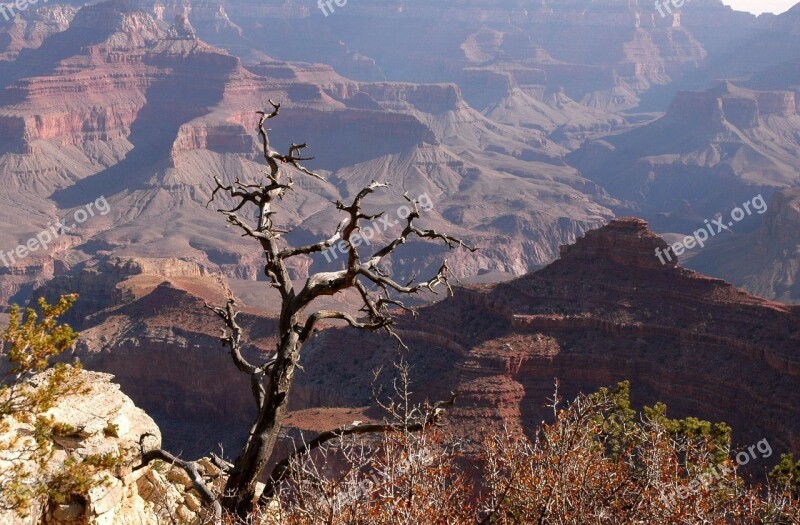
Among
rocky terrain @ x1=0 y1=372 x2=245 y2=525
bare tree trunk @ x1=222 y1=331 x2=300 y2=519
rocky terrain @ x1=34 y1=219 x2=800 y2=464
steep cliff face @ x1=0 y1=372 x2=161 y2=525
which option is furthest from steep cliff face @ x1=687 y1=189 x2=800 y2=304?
bare tree trunk @ x1=222 y1=331 x2=300 y2=519

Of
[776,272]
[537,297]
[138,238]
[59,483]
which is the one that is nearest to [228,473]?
[59,483]

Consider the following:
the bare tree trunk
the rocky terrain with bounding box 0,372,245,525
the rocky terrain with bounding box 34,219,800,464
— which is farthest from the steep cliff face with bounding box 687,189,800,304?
the bare tree trunk

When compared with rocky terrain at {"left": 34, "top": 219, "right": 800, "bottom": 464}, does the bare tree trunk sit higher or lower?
higher

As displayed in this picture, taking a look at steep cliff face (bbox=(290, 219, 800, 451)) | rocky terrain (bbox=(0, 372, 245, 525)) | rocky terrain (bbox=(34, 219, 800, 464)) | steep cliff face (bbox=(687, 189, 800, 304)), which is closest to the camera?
rocky terrain (bbox=(0, 372, 245, 525))

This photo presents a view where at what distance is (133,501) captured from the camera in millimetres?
18859

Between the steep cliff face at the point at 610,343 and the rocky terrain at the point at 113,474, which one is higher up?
the rocky terrain at the point at 113,474

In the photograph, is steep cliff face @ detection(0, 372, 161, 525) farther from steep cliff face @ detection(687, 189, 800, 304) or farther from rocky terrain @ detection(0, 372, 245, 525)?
steep cliff face @ detection(687, 189, 800, 304)

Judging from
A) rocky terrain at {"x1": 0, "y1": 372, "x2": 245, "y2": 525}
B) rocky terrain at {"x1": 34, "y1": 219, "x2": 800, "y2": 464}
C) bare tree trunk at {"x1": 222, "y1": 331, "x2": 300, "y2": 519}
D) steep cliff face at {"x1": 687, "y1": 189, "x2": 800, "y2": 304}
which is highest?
bare tree trunk at {"x1": 222, "y1": 331, "x2": 300, "y2": 519}

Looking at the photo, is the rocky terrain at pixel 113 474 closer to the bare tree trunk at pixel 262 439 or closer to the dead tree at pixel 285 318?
the bare tree trunk at pixel 262 439

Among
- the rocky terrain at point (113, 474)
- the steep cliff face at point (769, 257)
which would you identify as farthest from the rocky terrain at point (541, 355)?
the steep cliff face at point (769, 257)

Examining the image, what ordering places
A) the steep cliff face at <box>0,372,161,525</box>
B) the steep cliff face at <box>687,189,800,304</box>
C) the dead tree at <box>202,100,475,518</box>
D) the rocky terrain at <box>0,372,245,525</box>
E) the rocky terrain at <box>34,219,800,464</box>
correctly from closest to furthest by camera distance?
the steep cliff face at <box>0,372,161,525</box> < the rocky terrain at <box>0,372,245,525</box> < the dead tree at <box>202,100,475,518</box> < the rocky terrain at <box>34,219,800,464</box> < the steep cliff face at <box>687,189,800,304</box>

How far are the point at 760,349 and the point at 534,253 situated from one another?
380 ft

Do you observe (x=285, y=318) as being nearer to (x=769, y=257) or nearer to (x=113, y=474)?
(x=113, y=474)

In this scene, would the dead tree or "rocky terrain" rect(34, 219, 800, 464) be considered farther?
"rocky terrain" rect(34, 219, 800, 464)
